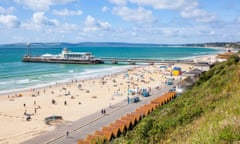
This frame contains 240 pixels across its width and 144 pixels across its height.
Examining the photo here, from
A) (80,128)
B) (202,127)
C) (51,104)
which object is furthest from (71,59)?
(202,127)

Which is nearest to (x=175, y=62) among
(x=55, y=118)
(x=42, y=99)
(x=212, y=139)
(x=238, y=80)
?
(x=42, y=99)

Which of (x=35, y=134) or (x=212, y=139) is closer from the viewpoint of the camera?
(x=212, y=139)

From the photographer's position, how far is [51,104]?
34094 mm

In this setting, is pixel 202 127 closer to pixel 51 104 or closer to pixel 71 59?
pixel 51 104

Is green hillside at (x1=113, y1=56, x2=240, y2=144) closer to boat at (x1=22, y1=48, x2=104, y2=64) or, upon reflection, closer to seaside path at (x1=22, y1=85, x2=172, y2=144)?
seaside path at (x1=22, y1=85, x2=172, y2=144)

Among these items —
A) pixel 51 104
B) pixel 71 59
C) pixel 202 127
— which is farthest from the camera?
pixel 71 59

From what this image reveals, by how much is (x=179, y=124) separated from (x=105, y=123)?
12349 millimetres

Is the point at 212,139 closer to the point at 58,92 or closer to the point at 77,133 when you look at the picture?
the point at 77,133

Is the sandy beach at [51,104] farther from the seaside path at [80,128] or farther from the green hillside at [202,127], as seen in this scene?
the green hillside at [202,127]

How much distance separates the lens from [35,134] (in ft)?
70.5

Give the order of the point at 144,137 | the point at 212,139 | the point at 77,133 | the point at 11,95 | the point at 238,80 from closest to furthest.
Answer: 1. the point at 212,139
2. the point at 144,137
3. the point at 238,80
4. the point at 77,133
5. the point at 11,95

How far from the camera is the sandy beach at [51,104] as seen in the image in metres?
23.2

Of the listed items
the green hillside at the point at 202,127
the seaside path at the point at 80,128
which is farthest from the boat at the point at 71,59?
the green hillside at the point at 202,127

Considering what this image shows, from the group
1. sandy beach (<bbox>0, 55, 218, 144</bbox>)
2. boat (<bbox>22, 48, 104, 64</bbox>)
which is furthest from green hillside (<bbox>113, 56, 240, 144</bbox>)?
boat (<bbox>22, 48, 104, 64</bbox>)
